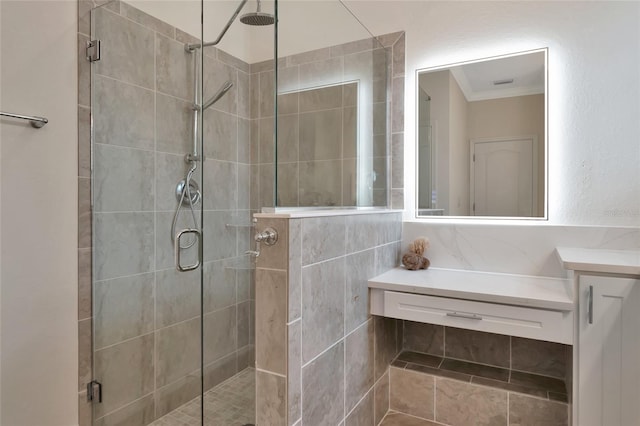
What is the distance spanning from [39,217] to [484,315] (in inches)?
75.2

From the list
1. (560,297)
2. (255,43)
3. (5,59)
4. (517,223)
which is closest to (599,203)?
(517,223)

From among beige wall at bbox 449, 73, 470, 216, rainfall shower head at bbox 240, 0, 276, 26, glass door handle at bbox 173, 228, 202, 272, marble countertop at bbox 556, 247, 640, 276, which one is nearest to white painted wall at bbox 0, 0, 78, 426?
glass door handle at bbox 173, 228, 202, 272

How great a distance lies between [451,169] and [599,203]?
71 cm

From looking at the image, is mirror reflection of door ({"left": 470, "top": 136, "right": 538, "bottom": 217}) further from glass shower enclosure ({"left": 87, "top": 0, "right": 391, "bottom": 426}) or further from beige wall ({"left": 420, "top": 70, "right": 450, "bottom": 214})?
glass shower enclosure ({"left": 87, "top": 0, "right": 391, "bottom": 426})

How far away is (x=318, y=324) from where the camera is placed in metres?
1.35

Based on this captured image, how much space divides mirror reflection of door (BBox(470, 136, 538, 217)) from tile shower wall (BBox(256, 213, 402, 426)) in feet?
2.12

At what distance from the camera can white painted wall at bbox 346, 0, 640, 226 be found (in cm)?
171

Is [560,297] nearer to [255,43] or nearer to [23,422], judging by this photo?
[255,43]

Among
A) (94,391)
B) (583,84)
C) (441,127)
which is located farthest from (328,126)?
(94,391)

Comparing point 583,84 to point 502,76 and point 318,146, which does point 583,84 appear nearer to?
point 502,76

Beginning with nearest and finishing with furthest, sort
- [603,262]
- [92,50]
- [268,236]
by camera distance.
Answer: [268,236] < [603,262] < [92,50]

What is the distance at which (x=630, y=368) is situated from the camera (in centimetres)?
131

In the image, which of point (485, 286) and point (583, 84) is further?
point (583, 84)

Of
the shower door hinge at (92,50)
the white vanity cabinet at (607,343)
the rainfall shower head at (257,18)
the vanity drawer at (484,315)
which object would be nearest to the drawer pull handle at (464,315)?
the vanity drawer at (484,315)
